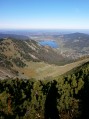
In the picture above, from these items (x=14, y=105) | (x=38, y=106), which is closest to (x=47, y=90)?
(x=38, y=106)

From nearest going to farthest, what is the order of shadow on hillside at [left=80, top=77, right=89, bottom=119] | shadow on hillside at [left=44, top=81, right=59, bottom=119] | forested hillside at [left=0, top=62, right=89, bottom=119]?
1. shadow on hillside at [left=80, top=77, right=89, bottom=119]
2. forested hillside at [left=0, top=62, right=89, bottom=119]
3. shadow on hillside at [left=44, top=81, right=59, bottom=119]

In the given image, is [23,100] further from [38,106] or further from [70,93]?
[70,93]

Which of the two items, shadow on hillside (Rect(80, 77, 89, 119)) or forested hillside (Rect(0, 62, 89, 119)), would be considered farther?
forested hillside (Rect(0, 62, 89, 119))

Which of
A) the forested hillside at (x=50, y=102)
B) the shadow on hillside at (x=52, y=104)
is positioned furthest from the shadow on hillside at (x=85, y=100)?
the shadow on hillside at (x=52, y=104)

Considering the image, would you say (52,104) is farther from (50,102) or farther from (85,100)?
(85,100)

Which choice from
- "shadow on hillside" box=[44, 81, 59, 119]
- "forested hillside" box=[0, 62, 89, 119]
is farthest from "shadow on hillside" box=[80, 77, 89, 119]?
"shadow on hillside" box=[44, 81, 59, 119]

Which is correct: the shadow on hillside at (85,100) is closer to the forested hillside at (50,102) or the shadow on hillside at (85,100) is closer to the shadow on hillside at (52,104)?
the forested hillside at (50,102)

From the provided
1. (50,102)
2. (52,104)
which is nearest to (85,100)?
(52,104)

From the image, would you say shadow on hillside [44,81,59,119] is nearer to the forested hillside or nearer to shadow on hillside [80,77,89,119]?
the forested hillside
